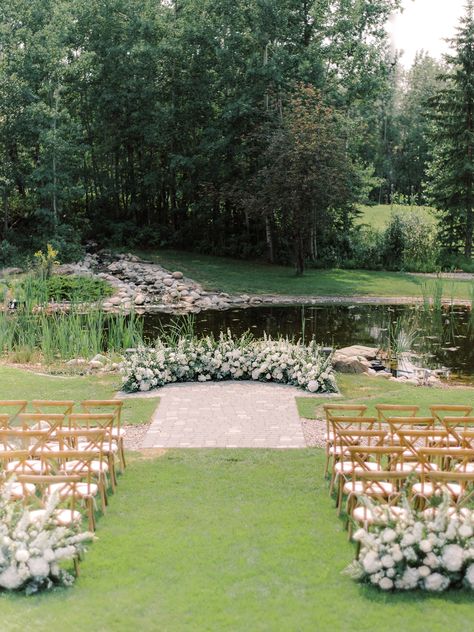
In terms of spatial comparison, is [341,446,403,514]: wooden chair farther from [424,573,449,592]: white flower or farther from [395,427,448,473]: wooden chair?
[424,573,449,592]: white flower

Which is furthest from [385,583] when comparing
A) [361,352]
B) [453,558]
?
[361,352]

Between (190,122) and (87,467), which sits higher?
(190,122)

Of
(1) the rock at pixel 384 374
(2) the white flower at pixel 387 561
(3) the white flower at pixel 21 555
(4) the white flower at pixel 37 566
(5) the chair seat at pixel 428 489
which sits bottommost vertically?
(1) the rock at pixel 384 374

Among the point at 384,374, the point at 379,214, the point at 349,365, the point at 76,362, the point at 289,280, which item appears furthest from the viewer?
the point at 379,214

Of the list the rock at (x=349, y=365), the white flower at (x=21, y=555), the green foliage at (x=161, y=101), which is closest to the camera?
the white flower at (x=21, y=555)

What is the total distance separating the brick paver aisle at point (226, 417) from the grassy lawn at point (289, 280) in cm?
1692

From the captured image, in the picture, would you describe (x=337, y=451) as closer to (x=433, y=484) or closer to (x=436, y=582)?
(x=433, y=484)

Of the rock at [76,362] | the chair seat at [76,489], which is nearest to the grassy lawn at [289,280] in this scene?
the rock at [76,362]

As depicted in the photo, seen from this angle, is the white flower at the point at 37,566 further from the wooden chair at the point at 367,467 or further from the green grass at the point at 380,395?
the green grass at the point at 380,395

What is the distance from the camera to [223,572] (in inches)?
265

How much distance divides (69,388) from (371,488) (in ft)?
28.9

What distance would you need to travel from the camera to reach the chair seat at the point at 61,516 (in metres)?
6.60

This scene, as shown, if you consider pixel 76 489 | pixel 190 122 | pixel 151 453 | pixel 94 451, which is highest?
pixel 190 122

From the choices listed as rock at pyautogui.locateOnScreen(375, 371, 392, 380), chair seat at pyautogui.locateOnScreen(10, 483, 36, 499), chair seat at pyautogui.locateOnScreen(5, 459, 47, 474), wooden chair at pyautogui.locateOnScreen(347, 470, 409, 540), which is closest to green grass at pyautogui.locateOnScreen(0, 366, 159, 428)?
chair seat at pyautogui.locateOnScreen(5, 459, 47, 474)
